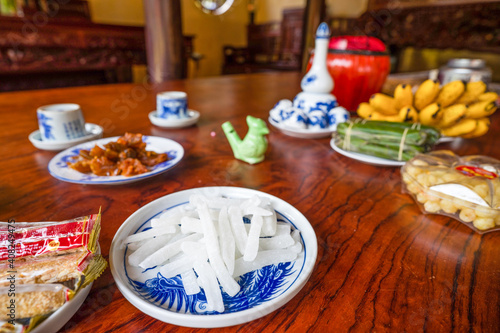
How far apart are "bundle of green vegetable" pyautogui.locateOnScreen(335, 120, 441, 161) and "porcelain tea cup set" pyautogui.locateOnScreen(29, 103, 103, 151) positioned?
84 centimetres

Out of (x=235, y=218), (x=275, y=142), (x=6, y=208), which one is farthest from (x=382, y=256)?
(x=6, y=208)

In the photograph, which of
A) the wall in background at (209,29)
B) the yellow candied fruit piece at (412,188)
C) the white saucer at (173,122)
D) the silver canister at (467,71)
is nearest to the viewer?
the yellow candied fruit piece at (412,188)

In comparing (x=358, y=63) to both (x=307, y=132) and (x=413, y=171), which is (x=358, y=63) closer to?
(x=307, y=132)

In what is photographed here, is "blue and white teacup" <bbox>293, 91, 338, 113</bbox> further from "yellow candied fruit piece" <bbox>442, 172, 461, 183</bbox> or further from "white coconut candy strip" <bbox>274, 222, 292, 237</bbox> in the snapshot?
"white coconut candy strip" <bbox>274, 222, 292, 237</bbox>

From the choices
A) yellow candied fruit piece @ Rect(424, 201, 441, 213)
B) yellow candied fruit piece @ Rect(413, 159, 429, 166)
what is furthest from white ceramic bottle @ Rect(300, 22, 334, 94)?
yellow candied fruit piece @ Rect(424, 201, 441, 213)

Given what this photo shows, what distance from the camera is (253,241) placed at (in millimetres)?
409

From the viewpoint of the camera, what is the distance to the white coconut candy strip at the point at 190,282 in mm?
369

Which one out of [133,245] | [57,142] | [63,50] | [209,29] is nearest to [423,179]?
[133,245]

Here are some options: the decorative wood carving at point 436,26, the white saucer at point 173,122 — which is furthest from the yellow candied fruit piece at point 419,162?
the decorative wood carving at point 436,26

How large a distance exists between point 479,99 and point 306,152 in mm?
701

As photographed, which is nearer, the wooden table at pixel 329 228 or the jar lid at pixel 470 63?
the wooden table at pixel 329 228

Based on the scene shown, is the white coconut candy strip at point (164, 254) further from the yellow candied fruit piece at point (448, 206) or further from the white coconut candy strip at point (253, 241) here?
the yellow candied fruit piece at point (448, 206)

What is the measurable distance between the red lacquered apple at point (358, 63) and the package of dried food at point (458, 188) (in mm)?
645

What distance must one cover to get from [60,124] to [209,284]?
779 millimetres
